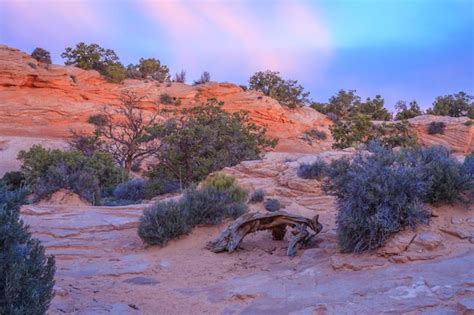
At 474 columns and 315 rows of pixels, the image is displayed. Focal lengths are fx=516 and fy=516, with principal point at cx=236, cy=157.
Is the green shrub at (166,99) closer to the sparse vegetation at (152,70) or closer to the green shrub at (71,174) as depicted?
the sparse vegetation at (152,70)

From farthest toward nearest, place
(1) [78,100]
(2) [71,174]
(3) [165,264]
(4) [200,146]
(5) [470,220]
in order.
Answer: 1. (1) [78,100]
2. (4) [200,146]
3. (2) [71,174]
4. (3) [165,264]
5. (5) [470,220]

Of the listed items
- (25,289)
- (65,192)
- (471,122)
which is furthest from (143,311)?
(471,122)

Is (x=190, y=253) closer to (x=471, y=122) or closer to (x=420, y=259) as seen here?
(x=420, y=259)

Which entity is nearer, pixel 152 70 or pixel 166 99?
pixel 166 99

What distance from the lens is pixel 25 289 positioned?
12.8 feet

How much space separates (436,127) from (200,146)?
2164cm

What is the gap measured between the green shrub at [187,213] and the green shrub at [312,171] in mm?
2535

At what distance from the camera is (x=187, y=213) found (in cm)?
974

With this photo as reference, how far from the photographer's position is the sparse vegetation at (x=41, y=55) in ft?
133

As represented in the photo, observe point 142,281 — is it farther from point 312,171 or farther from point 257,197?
point 312,171

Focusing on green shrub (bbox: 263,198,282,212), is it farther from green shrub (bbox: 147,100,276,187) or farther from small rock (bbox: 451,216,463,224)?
green shrub (bbox: 147,100,276,187)

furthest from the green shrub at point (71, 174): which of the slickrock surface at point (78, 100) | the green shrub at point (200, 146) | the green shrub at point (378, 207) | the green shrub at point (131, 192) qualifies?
the slickrock surface at point (78, 100)

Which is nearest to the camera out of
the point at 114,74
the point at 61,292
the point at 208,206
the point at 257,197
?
the point at 61,292

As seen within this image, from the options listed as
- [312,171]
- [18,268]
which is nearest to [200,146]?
[312,171]
